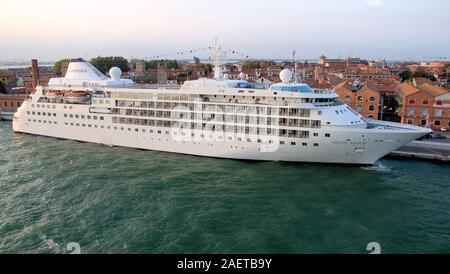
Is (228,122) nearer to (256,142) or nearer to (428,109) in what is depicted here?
(256,142)

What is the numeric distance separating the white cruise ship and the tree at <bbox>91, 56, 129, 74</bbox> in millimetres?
53228

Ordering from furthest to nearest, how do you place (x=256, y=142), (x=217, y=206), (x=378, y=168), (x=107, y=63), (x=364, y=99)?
(x=107, y=63), (x=364, y=99), (x=256, y=142), (x=378, y=168), (x=217, y=206)

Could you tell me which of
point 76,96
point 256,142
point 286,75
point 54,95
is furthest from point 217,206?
point 54,95

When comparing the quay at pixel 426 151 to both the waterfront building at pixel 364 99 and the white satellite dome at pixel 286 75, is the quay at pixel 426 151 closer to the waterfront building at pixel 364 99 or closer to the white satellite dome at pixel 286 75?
the waterfront building at pixel 364 99

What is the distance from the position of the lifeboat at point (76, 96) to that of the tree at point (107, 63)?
175 ft

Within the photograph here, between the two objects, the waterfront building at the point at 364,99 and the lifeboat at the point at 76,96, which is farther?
the waterfront building at the point at 364,99

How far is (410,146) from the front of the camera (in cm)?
2344

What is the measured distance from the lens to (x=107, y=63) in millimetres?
79188

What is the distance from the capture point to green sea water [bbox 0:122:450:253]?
12055mm

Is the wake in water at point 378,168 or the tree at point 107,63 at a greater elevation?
the tree at point 107,63

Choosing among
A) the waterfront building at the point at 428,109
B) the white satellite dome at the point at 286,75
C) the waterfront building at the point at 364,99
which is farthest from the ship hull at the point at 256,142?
the waterfront building at the point at 364,99

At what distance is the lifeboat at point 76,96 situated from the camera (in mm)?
26422

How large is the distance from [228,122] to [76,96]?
1344 centimetres

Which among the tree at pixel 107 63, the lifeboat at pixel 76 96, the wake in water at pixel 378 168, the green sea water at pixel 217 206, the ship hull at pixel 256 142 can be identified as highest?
the tree at pixel 107 63
